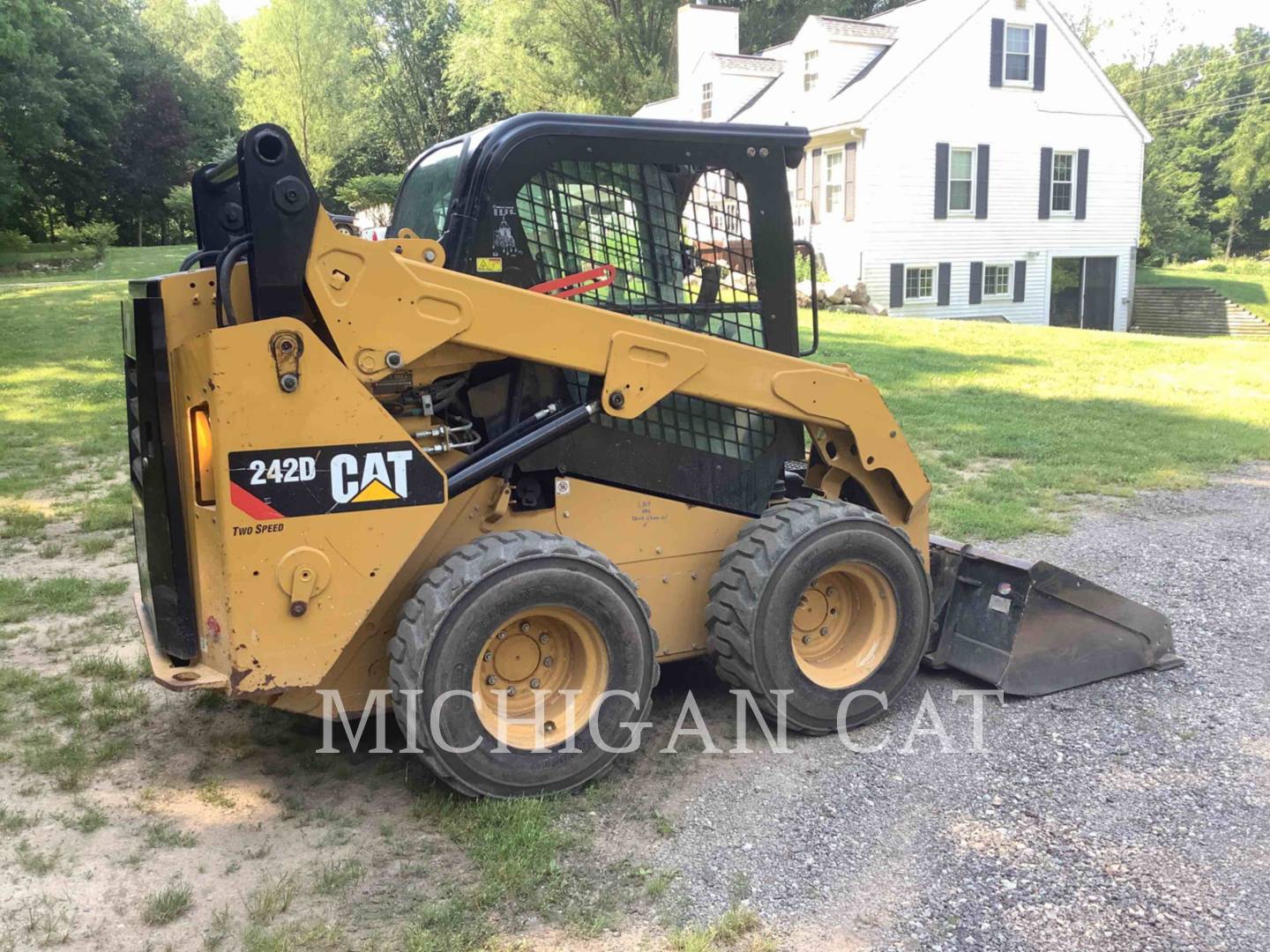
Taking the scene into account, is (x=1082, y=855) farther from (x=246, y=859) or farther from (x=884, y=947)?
(x=246, y=859)

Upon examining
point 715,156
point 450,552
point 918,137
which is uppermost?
point 918,137

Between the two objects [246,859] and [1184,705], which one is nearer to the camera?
[246,859]

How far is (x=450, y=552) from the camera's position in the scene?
3943 millimetres

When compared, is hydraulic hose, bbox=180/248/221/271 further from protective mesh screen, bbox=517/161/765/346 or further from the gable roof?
the gable roof

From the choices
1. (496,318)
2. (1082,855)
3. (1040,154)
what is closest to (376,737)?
(496,318)

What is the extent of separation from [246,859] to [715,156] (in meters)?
3.25

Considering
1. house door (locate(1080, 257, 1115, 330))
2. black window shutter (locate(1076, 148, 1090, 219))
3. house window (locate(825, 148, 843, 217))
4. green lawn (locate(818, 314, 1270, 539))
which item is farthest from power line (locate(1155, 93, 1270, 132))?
green lawn (locate(818, 314, 1270, 539))

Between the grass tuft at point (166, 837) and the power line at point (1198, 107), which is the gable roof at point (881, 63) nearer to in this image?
the grass tuft at point (166, 837)

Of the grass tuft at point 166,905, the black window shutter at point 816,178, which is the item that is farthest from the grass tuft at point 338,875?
the black window shutter at point 816,178

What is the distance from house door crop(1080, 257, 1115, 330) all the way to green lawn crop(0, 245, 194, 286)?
75.4 ft

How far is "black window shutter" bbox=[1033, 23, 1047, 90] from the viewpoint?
2577 centimetres

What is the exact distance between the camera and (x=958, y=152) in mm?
25328

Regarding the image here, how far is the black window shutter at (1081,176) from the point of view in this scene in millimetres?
27328

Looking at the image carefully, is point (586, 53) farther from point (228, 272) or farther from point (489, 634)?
point (489, 634)
